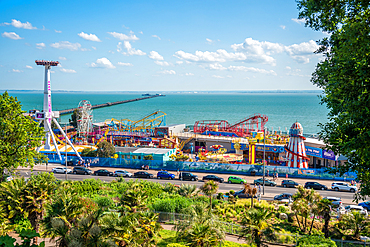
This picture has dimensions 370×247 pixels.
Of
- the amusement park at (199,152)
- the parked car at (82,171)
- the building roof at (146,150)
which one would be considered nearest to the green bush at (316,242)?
the amusement park at (199,152)

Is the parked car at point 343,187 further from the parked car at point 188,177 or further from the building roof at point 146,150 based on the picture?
the building roof at point 146,150

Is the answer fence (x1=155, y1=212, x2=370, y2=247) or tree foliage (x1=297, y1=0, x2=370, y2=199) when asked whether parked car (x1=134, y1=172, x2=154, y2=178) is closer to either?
fence (x1=155, y1=212, x2=370, y2=247)

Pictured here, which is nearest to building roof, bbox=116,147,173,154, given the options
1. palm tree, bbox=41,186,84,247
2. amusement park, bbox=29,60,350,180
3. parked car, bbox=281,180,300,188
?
amusement park, bbox=29,60,350,180

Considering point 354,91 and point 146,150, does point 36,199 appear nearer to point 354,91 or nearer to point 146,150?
point 354,91

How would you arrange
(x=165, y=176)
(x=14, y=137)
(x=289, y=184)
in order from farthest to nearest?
1. (x=165, y=176)
2. (x=289, y=184)
3. (x=14, y=137)

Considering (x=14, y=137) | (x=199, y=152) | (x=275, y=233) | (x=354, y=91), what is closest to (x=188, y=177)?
(x=199, y=152)

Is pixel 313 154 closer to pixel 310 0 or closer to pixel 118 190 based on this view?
pixel 118 190
